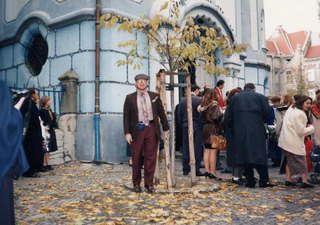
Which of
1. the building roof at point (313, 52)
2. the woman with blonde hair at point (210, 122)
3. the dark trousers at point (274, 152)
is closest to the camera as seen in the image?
the woman with blonde hair at point (210, 122)

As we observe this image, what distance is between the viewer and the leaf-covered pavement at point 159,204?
482 cm

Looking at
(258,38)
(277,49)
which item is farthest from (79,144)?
(277,49)

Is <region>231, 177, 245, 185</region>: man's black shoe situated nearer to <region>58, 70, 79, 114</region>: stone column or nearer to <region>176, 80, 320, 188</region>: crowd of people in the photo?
<region>176, 80, 320, 188</region>: crowd of people

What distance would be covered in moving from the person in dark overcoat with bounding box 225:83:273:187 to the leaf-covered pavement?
1.35 ft

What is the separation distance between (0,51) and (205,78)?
739 cm

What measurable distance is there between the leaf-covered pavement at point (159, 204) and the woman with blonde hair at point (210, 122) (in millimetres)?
429

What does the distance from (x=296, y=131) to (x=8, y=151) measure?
532 cm

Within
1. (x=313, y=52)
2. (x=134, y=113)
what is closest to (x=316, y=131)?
(x=134, y=113)

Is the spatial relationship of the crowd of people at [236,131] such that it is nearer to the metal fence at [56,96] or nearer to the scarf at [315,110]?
the scarf at [315,110]

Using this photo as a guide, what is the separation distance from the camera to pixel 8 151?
2896 millimetres

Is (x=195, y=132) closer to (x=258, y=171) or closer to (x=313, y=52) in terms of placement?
(x=258, y=171)

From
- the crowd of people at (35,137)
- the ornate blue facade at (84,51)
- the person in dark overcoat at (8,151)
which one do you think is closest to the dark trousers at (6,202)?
the person in dark overcoat at (8,151)

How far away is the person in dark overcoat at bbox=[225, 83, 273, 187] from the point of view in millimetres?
6926

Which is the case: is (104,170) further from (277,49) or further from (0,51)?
(277,49)
